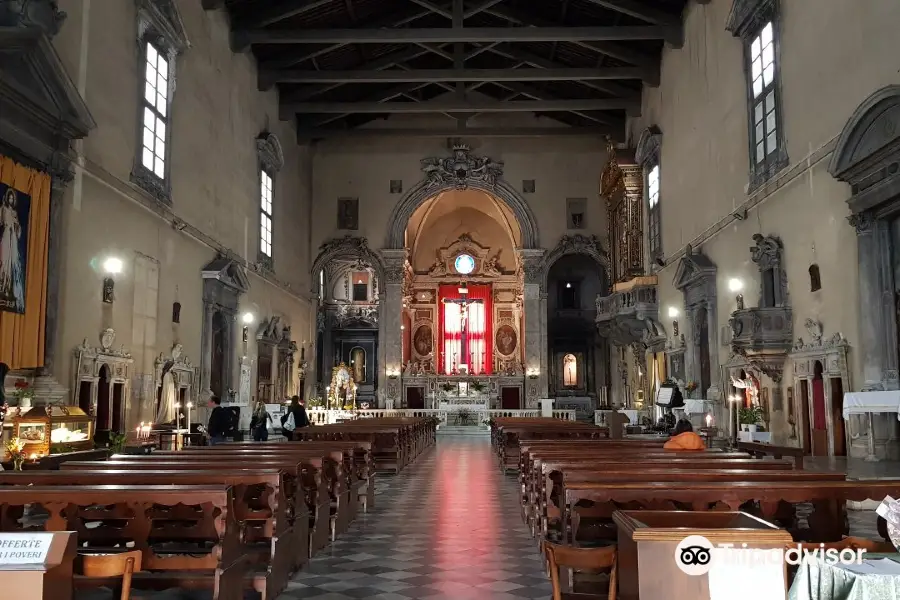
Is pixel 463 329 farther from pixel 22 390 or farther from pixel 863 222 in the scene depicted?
pixel 22 390

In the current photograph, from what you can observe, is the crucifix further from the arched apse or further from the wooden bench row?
the wooden bench row

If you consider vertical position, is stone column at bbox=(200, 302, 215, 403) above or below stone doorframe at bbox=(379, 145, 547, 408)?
below

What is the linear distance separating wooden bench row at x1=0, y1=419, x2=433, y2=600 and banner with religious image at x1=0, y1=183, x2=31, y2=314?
3.85 metres

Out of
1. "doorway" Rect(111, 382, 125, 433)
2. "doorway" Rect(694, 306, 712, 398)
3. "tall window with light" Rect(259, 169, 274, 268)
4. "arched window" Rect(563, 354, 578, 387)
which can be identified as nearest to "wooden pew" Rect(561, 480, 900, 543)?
"doorway" Rect(111, 382, 125, 433)

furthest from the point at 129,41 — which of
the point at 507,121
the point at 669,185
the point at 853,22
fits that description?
the point at 507,121

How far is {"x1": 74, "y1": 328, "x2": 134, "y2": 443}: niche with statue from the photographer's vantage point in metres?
12.8

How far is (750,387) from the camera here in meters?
16.2

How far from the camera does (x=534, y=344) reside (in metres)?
31.2

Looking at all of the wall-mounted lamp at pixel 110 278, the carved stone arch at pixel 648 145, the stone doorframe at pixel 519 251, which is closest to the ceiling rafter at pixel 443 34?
the carved stone arch at pixel 648 145

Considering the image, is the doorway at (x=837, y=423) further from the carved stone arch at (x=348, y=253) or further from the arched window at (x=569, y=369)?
the arched window at (x=569, y=369)

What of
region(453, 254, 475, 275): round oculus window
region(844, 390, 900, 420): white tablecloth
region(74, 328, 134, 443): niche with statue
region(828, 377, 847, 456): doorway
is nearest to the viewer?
region(844, 390, 900, 420): white tablecloth

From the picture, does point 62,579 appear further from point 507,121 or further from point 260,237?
point 507,121

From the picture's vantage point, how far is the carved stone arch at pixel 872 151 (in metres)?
10.7

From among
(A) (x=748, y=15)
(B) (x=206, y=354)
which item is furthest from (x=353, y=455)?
(A) (x=748, y=15)
